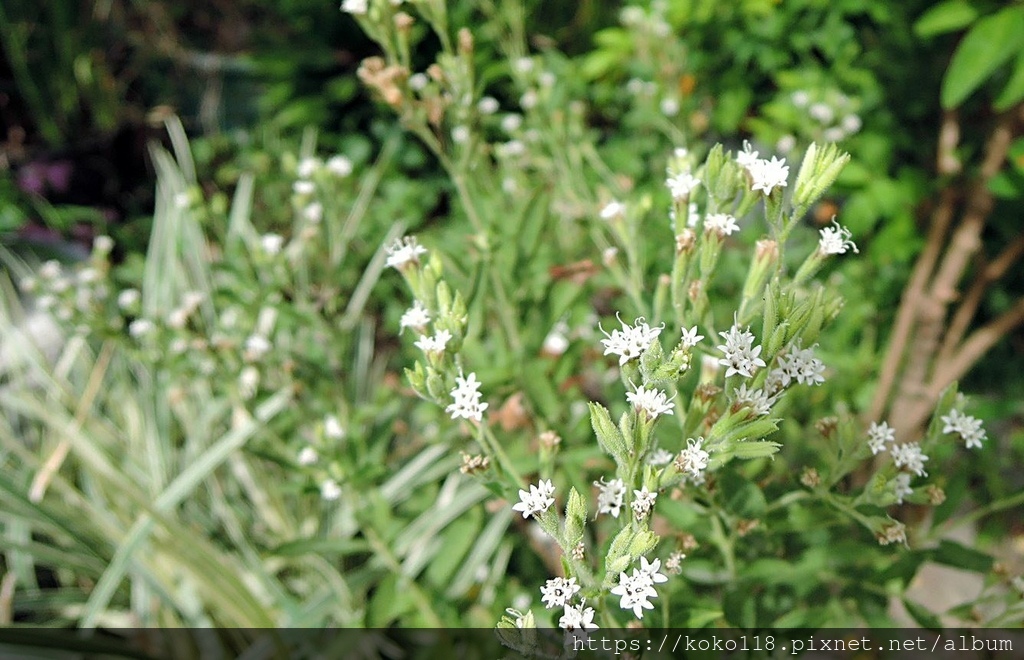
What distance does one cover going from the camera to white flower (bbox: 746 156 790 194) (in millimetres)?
701

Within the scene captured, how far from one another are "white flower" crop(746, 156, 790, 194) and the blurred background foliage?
17.9 inches

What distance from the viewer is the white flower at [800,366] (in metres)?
0.65

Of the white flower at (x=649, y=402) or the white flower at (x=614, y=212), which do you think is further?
the white flower at (x=614, y=212)

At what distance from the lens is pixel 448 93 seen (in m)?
1.15

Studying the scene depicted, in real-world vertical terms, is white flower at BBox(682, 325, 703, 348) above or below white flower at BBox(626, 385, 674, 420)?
above

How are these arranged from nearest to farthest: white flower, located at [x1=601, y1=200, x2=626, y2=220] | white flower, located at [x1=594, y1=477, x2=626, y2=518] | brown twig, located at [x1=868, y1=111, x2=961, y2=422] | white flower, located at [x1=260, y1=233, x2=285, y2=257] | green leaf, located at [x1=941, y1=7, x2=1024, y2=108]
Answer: white flower, located at [x1=594, y1=477, x2=626, y2=518]
white flower, located at [x1=601, y1=200, x2=626, y2=220]
green leaf, located at [x1=941, y1=7, x2=1024, y2=108]
white flower, located at [x1=260, y1=233, x2=285, y2=257]
brown twig, located at [x1=868, y1=111, x2=961, y2=422]

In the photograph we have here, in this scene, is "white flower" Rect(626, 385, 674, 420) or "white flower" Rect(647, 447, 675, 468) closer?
"white flower" Rect(626, 385, 674, 420)

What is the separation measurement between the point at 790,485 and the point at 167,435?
131 centimetres

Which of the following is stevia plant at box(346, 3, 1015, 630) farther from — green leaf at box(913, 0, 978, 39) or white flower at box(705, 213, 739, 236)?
green leaf at box(913, 0, 978, 39)

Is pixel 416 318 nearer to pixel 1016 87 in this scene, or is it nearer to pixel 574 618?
pixel 574 618

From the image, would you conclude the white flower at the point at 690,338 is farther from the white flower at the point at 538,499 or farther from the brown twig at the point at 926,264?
the brown twig at the point at 926,264

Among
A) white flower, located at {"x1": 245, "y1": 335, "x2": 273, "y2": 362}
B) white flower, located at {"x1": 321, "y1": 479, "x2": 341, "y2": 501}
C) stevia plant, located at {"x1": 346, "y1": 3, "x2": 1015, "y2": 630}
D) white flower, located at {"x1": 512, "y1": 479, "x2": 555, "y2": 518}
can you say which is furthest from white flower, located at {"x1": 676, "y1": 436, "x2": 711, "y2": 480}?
white flower, located at {"x1": 245, "y1": 335, "x2": 273, "y2": 362}

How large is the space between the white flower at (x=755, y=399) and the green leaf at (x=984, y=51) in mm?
682

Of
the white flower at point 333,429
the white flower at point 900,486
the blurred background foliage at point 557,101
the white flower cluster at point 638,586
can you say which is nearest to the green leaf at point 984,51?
the blurred background foliage at point 557,101
